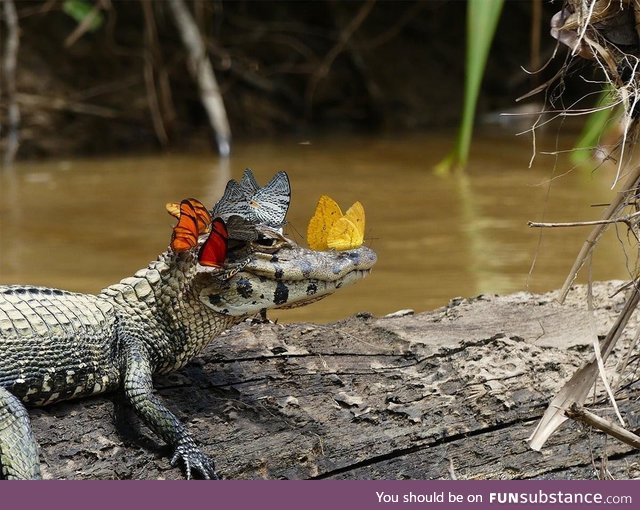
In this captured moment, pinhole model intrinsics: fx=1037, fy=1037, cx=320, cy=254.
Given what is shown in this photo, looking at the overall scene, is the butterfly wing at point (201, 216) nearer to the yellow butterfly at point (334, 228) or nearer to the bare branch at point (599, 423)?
the yellow butterfly at point (334, 228)

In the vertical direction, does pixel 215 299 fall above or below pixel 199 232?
below

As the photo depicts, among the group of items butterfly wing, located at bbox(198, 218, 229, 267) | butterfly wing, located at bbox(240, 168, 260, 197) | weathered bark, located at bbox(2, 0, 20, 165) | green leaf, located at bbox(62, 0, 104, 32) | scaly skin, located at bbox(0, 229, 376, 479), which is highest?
green leaf, located at bbox(62, 0, 104, 32)

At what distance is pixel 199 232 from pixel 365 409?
642 millimetres

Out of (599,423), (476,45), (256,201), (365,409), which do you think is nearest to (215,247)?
(256,201)

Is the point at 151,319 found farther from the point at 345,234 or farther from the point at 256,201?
the point at 345,234

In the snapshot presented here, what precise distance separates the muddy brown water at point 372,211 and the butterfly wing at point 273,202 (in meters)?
1.78

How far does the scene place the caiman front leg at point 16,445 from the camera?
2324 millimetres

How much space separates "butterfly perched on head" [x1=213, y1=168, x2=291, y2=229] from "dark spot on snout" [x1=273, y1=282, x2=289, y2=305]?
0.54 feet

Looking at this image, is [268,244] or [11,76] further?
[11,76]

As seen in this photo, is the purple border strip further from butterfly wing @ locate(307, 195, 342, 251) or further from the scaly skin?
butterfly wing @ locate(307, 195, 342, 251)

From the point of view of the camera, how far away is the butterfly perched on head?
2606 millimetres

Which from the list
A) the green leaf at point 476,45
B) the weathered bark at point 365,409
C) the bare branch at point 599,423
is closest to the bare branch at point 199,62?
the weathered bark at point 365,409

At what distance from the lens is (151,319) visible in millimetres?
2660

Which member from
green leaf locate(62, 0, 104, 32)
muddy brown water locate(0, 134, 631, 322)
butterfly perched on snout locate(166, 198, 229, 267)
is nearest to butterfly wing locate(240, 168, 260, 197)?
butterfly perched on snout locate(166, 198, 229, 267)
